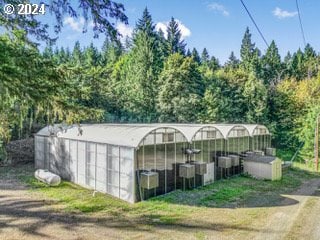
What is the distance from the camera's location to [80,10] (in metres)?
5.20

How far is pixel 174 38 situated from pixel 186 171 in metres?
29.8

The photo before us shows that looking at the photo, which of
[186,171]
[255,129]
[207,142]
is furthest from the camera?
[255,129]

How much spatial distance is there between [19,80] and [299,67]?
5146 centimetres

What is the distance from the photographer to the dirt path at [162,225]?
8.80 meters

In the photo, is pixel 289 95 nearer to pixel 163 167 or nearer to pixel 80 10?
pixel 163 167

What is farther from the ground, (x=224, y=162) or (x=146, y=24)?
(x=146, y=24)

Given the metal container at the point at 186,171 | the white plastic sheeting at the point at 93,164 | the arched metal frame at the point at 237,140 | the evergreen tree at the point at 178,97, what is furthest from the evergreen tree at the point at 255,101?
the white plastic sheeting at the point at 93,164

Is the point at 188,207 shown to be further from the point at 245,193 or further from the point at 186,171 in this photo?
the point at 245,193

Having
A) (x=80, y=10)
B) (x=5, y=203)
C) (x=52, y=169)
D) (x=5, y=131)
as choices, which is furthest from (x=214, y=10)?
(x=52, y=169)

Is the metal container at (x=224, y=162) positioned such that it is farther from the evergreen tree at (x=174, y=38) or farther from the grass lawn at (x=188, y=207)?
the evergreen tree at (x=174, y=38)

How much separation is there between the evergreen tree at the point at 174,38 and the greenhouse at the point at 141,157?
936 inches

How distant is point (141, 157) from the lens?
39.3 feet

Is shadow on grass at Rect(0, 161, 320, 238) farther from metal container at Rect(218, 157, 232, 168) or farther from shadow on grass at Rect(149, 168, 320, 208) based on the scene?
metal container at Rect(218, 157, 232, 168)

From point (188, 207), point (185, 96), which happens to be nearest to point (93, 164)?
point (188, 207)
